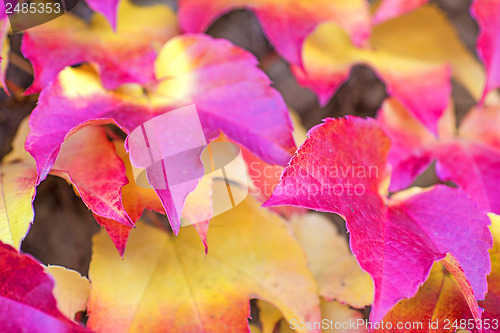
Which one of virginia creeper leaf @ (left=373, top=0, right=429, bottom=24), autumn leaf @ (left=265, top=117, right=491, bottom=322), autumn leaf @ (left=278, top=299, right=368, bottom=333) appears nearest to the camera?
autumn leaf @ (left=265, top=117, right=491, bottom=322)

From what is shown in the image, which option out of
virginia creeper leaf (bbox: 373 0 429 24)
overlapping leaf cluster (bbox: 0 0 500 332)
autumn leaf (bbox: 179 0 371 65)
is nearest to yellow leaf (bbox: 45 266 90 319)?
overlapping leaf cluster (bbox: 0 0 500 332)

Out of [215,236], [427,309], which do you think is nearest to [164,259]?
[215,236]

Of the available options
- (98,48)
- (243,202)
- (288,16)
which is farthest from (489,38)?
(98,48)

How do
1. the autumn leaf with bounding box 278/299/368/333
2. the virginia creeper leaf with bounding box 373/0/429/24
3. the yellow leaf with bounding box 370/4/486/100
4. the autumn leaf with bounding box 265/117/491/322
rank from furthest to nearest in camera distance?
the yellow leaf with bounding box 370/4/486/100 < the virginia creeper leaf with bounding box 373/0/429/24 < the autumn leaf with bounding box 278/299/368/333 < the autumn leaf with bounding box 265/117/491/322

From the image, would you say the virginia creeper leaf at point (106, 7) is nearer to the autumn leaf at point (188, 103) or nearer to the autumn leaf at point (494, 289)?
the autumn leaf at point (188, 103)

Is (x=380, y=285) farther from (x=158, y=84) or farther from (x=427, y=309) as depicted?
(x=158, y=84)

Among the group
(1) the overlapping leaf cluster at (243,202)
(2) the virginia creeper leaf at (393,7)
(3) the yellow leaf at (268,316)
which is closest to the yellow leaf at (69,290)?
(1) the overlapping leaf cluster at (243,202)

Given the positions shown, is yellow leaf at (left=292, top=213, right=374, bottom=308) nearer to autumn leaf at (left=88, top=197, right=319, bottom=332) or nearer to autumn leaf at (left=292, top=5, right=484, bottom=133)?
autumn leaf at (left=88, top=197, right=319, bottom=332)
